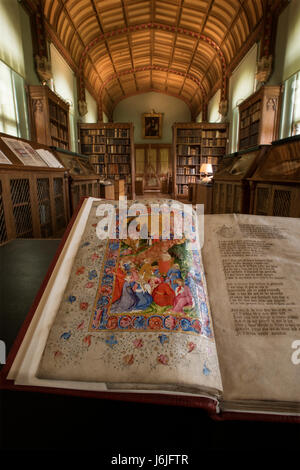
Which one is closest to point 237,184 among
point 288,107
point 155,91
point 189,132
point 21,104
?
point 288,107

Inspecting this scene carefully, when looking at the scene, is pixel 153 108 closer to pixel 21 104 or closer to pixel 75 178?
pixel 21 104

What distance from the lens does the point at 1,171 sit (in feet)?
5.44

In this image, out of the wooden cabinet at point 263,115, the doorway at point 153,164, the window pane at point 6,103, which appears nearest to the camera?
the window pane at point 6,103

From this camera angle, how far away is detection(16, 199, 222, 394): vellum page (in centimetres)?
50

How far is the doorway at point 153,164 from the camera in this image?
13703 millimetres

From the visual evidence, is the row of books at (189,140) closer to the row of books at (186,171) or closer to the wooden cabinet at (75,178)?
the row of books at (186,171)

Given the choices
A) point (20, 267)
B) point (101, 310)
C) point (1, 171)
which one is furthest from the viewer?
point (1, 171)

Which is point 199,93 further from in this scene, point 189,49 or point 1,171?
point 1,171

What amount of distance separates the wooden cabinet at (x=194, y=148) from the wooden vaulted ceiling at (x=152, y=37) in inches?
55.5

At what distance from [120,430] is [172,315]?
0.88ft

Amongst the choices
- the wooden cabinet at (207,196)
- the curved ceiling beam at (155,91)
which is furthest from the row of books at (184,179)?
the curved ceiling beam at (155,91)

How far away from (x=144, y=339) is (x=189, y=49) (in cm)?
1126

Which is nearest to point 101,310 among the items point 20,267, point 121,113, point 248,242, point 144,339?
point 144,339
